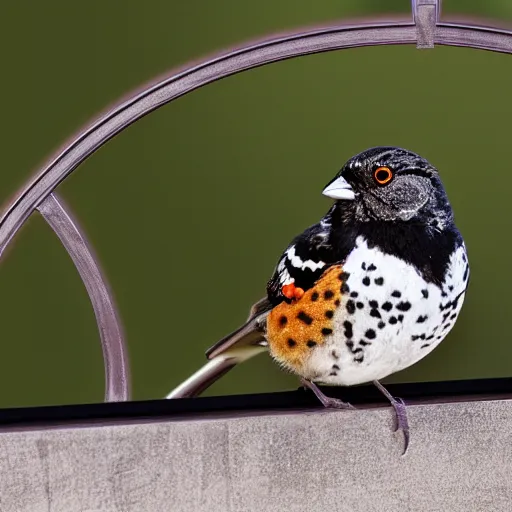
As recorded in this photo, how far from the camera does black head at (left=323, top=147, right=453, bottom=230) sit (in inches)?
93.9

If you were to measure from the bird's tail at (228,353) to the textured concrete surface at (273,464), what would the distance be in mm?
105

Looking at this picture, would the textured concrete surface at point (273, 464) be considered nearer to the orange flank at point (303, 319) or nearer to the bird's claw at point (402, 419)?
the bird's claw at point (402, 419)

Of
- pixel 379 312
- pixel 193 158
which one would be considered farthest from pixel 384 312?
pixel 193 158

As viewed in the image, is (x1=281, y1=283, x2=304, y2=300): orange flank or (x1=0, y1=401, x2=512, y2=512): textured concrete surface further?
(x1=0, y1=401, x2=512, y2=512): textured concrete surface

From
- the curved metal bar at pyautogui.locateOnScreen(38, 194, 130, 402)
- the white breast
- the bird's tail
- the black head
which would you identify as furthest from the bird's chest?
the curved metal bar at pyautogui.locateOnScreen(38, 194, 130, 402)

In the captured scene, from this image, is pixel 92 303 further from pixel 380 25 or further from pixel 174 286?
pixel 380 25

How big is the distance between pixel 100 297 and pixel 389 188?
37.7 inches

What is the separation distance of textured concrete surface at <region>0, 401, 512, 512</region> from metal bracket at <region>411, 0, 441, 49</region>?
3.84 feet

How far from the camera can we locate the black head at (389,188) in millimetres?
2385

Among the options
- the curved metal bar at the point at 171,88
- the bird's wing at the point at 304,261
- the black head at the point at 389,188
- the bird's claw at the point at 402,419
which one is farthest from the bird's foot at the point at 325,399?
the curved metal bar at the point at 171,88

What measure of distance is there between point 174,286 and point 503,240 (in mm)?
1080

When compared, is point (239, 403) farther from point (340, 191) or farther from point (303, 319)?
point (340, 191)

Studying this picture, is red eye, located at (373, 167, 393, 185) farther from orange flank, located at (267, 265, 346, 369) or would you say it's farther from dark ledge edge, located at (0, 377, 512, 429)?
dark ledge edge, located at (0, 377, 512, 429)

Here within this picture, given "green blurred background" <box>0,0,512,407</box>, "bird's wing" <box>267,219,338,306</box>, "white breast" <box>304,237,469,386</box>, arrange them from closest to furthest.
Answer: "white breast" <box>304,237,469,386</box>
"bird's wing" <box>267,219,338,306</box>
"green blurred background" <box>0,0,512,407</box>
